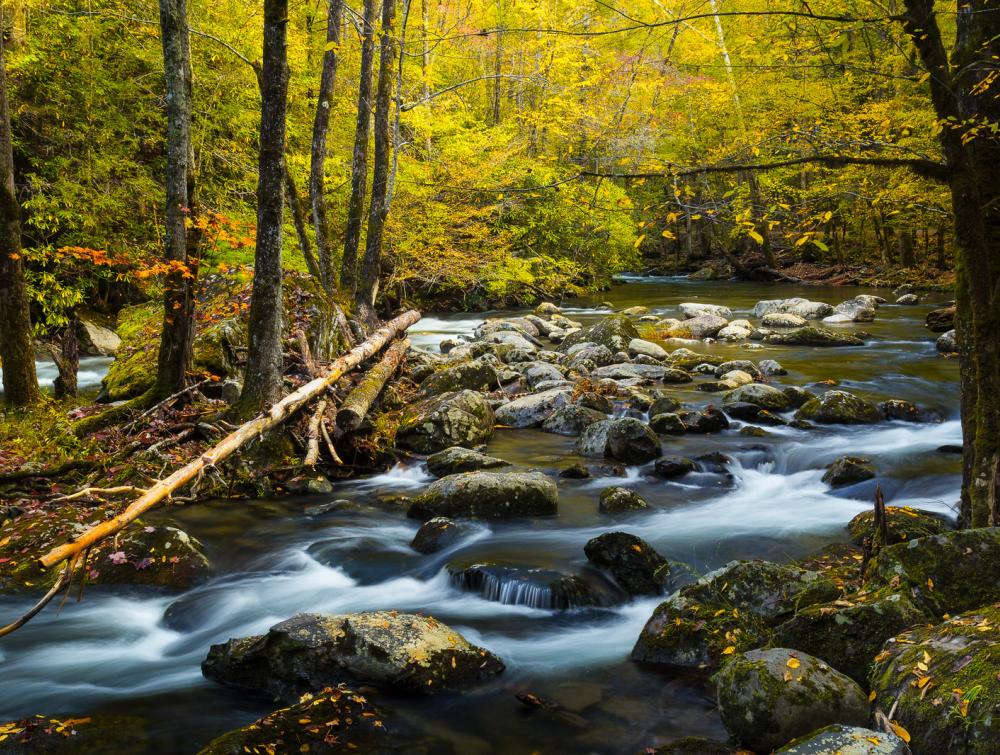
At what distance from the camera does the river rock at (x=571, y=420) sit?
33.0ft

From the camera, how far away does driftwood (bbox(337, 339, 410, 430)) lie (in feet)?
27.9

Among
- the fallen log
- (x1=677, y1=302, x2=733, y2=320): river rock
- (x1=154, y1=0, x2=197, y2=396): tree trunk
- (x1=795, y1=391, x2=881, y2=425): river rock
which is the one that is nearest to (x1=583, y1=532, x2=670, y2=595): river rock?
the fallen log

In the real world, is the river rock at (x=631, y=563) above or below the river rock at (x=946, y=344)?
below

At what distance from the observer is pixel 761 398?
10773mm

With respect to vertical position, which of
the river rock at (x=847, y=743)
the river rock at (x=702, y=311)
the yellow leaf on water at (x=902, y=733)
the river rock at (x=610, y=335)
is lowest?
the yellow leaf on water at (x=902, y=733)

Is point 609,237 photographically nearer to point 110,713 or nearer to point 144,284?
point 144,284

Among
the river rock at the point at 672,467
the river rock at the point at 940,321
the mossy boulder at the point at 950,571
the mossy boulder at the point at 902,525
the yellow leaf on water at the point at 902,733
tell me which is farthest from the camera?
the river rock at the point at 940,321

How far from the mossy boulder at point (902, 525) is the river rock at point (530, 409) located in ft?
16.0

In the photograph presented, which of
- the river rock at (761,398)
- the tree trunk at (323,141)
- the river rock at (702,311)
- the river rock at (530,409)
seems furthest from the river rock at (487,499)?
the river rock at (702,311)

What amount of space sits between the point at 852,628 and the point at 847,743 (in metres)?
1.17

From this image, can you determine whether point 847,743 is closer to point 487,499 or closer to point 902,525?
point 902,525

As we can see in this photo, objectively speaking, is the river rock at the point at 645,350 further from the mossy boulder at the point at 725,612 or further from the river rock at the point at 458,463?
the mossy boulder at the point at 725,612

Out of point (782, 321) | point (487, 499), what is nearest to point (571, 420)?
point (487, 499)

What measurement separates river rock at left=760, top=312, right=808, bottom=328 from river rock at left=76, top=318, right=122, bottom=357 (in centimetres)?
1592
